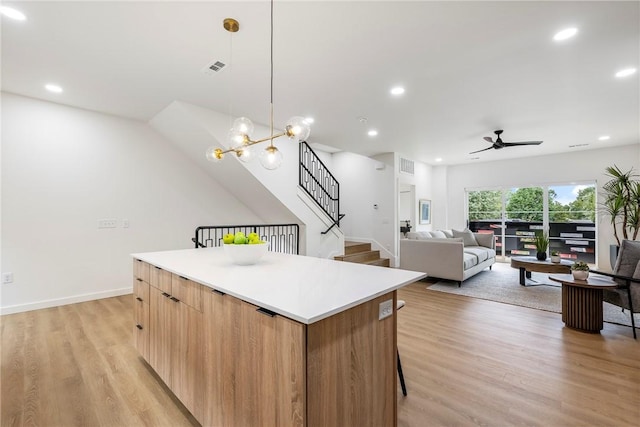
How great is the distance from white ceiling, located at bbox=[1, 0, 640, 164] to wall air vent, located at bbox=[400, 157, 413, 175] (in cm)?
270

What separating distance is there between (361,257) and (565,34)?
476 cm

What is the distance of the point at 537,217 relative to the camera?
7.48m

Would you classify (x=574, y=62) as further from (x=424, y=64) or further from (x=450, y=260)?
(x=450, y=260)

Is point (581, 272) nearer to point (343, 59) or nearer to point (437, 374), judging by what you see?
point (437, 374)

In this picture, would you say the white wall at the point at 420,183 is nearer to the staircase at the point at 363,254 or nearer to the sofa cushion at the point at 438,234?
the sofa cushion at the point at 438,234

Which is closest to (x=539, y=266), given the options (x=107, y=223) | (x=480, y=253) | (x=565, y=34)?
(x=480, y=253)

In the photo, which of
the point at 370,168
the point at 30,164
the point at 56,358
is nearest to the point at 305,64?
the point at 56,358

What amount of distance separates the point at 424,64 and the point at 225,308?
9.73ft

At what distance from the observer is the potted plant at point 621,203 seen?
557cm

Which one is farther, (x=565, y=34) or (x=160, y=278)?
(x=565, y=34)

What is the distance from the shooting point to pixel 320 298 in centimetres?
123

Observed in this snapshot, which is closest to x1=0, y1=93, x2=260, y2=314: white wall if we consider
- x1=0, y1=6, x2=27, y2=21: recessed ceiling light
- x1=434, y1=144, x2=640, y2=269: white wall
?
x1=0, y1=6, x2=27, y2=21: recessed ceiling light

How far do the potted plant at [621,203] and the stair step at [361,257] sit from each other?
4892mm

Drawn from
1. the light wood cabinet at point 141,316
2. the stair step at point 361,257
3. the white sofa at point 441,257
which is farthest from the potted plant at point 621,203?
the light wood cabinet at point 141,316
